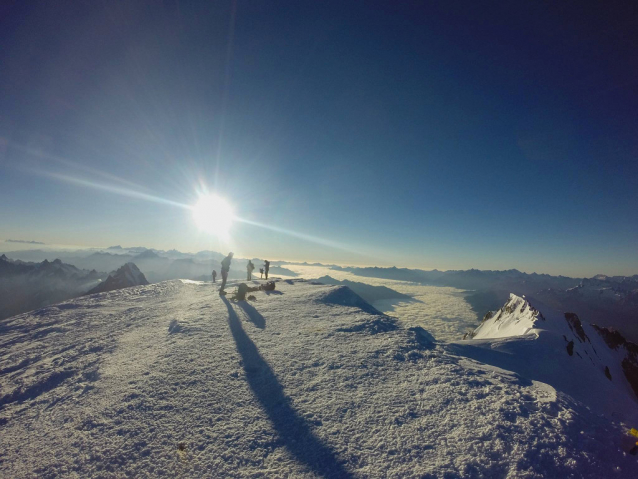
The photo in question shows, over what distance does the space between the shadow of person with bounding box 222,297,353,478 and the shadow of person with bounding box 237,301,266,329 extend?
8.69ft

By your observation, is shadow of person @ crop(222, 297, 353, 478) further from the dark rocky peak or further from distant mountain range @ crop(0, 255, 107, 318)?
distant mountain range @ crop(0, 255, 107, 318)

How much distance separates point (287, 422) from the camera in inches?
185

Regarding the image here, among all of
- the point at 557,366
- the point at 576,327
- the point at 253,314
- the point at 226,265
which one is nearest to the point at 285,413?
the point at 253,314

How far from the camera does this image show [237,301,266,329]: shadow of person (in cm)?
1030

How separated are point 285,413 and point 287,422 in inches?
9.8

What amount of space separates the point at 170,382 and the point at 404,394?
557 centimetres

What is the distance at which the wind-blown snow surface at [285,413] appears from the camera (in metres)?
3.81

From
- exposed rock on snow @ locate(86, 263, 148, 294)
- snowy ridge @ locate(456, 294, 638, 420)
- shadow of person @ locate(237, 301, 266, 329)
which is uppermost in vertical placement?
shadow of person @ locate(237, 301, 266, 329)

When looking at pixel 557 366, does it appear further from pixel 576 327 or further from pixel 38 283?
pixel 38 283

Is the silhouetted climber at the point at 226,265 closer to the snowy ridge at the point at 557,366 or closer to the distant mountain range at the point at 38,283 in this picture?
the snowy ridge at the point at 557,366

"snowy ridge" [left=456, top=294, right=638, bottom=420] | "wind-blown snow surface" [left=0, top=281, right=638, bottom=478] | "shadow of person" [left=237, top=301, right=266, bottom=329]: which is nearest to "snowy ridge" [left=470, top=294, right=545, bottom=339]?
"snowy ridge" [left=456, top=294, right=638, bottom=420]

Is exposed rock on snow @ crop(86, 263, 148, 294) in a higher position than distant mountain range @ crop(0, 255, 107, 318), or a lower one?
higher

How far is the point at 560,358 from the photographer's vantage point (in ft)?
32.4

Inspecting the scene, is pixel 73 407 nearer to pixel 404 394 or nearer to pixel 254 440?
pixel 254 440
